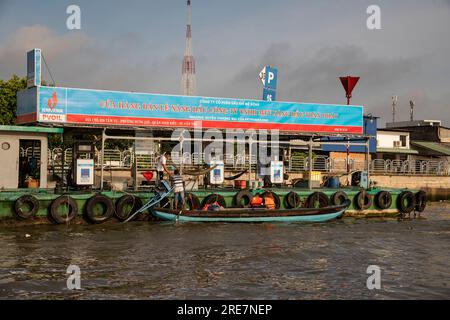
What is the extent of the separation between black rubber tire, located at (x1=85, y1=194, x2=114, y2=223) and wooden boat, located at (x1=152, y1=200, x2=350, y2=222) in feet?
5.45

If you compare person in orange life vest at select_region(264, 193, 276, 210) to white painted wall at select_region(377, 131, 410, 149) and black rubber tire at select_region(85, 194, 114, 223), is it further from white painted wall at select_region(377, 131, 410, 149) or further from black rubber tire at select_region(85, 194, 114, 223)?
white painted wall at select_region(377, 131, 410, 149)

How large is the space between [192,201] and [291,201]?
456 cm

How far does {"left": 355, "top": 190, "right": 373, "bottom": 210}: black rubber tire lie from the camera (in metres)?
25.7

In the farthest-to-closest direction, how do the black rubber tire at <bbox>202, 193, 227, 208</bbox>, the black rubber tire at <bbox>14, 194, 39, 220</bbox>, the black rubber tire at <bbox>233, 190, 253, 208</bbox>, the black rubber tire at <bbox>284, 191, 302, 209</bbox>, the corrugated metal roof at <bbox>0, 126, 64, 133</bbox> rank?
the black rubber tire at <bbox>284, 191, 302, 209</bbox>
the black rubber tire at <bbox>233, 190, 253, 208</bbox>
the black rubber tire at <bbox>202, 193, 227, 208</bbox>
the corrugated metal roof at <bbox>0, 126, 64, 133</bbox>
the black rubber tire at <bbox>14, 194, 39, 220</bbox>

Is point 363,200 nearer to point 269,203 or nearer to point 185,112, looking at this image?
point 269,203

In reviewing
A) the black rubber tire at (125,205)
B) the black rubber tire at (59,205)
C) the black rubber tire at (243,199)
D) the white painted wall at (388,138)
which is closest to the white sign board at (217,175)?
the black rubber tire at (243,199)

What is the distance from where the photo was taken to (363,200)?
25.8 metres

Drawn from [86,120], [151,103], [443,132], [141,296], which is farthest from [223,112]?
[443,132]

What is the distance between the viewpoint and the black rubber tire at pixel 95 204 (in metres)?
20.2

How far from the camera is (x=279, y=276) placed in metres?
12.8

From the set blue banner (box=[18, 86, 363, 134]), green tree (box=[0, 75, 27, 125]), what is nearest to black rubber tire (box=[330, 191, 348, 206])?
blue banner (box=[18, 86, 363, 134])

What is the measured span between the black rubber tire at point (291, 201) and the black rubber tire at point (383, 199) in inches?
184
